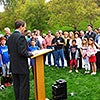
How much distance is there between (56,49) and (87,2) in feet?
47.9

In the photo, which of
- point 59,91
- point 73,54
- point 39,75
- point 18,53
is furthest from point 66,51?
point 18,53

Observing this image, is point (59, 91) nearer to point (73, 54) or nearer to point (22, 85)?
point (22, 85)

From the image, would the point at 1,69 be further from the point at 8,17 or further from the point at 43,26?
the point at 8,17

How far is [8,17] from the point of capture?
1113 inches

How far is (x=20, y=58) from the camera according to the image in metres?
5.50

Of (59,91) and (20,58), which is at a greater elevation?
(20,58)

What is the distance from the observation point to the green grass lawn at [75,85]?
283 inches

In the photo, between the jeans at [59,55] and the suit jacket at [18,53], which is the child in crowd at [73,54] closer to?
the jeans at [59,55]

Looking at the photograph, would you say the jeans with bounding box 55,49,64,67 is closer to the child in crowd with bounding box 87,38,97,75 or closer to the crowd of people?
the crowd of people

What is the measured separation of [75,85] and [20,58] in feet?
10.1

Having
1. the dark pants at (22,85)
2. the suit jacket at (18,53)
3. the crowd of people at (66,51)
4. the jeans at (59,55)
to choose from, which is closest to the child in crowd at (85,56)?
the crowd of people at (66,51)

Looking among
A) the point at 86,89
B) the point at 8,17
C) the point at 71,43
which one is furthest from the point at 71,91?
the point at 8,17

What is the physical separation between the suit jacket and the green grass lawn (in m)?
1.79

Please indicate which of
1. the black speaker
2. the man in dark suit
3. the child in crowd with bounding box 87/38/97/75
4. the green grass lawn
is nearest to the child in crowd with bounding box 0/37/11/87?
the green grass lawn
